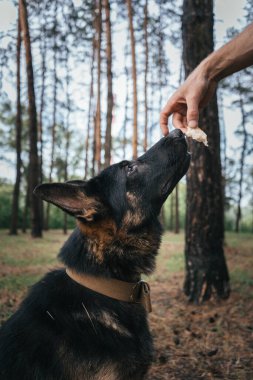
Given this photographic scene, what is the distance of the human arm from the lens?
276 centimetres

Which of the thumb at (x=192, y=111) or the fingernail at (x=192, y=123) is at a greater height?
the thumb at (x=192, y=111)

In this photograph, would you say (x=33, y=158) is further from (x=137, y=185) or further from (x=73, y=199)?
(x=73, y=199)

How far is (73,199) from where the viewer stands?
9.56 feet

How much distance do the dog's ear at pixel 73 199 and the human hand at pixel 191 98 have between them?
111 centimetres

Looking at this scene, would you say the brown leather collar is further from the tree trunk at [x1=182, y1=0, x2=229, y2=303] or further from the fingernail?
the tree trunk at [x1=182, y1=0, x2=229, y2=303]

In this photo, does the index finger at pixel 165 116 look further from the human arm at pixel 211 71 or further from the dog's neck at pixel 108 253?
the dog's neck at pixel 108 253

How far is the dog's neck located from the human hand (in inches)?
46.1

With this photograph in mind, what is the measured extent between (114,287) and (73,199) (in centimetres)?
84

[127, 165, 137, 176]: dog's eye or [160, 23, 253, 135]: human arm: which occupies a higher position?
[160, 23, 253, 135]: human arm

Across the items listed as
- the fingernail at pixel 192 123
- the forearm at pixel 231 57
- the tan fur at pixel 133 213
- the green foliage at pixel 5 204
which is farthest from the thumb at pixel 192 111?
the green foliage at pixel 5 204

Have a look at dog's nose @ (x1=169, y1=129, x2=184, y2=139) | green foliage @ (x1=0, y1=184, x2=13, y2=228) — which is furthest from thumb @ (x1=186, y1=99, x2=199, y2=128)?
green foliage @ (x1=0, y1=184, x2=13, y2=228)

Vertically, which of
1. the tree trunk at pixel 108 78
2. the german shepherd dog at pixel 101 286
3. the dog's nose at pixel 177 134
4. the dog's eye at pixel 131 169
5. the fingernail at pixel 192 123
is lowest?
the german shepherd dog at pixel 101 286

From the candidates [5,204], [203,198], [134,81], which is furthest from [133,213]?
[134,81]

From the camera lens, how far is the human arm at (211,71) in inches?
109
